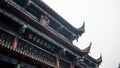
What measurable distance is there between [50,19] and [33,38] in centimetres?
446

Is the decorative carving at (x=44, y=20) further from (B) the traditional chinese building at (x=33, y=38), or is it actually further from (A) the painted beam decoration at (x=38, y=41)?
(A) the painted beam decoration at (x=38, y=41)

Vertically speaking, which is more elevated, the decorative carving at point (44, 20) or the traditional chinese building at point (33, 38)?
the decorative carving at point (44, 20)

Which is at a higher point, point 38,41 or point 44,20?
point 44,20

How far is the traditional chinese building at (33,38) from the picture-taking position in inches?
385

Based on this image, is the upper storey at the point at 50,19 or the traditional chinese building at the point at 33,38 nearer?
the traditional chinese building at the point at 33,38

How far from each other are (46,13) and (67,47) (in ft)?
12.6

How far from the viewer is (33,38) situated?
12.2m

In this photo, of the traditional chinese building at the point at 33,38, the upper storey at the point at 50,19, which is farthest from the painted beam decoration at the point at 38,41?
the upper storey at the point at 50,19

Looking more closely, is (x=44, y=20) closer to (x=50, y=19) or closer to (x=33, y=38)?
(x=50, y=19)

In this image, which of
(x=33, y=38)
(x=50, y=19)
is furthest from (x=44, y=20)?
(x=33, y=38)

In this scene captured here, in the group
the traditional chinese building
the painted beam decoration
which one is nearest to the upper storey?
the traditional chinese building

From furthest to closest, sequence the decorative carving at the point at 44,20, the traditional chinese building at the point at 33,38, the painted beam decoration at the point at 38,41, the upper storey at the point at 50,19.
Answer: the decorative carving at the point at 44,20 → the upper storey at the point at 50,19 → the painted beam decoration at the point at 38,41 → the traditional chinese building at the point at 33,38

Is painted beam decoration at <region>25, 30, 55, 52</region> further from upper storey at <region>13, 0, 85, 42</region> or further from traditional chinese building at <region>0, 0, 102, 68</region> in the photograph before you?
upper storey at <region>13, 0, 85, 42</region>

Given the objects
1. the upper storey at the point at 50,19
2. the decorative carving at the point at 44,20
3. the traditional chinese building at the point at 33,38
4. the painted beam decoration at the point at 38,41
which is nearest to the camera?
the traditional chinese building at the point at 33,38
